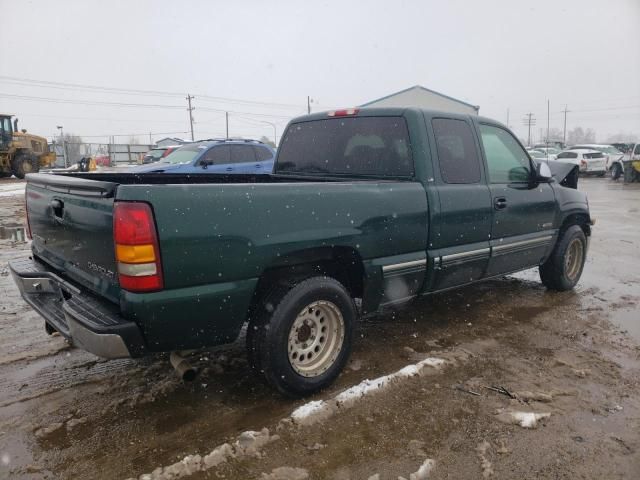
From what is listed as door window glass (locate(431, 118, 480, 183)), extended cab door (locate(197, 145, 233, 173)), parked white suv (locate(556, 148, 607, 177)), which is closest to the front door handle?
door window glass (locate(431, 118, 480, 183))

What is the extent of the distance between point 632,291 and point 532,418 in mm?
3531

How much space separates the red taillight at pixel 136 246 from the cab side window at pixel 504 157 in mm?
3007

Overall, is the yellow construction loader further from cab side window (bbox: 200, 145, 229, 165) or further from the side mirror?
the side mirror

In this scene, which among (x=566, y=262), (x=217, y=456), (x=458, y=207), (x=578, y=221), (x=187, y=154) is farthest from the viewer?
(x=187, y=154)

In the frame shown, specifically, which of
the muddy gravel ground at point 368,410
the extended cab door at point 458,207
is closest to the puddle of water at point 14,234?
the muddy gravel ground at point 368,410

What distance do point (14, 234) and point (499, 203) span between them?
851 cm

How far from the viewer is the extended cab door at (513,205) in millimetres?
4180

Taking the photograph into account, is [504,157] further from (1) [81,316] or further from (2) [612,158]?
(2) [612,158]

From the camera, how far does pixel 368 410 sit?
287 cm

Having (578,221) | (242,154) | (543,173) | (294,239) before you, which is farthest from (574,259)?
(242,154)

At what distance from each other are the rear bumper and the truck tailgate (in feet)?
0.26

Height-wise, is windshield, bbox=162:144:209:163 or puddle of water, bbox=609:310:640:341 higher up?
windshield, bbox=162:144:209:163

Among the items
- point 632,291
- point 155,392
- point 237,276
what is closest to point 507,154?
point 632,291

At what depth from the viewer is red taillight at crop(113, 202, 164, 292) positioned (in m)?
2.28
